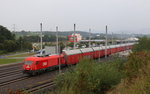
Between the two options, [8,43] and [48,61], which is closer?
[48,61]

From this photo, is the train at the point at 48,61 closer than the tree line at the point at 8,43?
Yes

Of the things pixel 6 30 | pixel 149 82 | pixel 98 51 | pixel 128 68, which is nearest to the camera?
pixel 149 82

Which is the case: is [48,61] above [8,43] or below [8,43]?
below

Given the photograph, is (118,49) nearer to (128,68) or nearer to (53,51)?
(53,51)

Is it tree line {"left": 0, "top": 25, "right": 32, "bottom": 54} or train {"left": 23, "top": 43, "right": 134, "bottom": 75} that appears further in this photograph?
tree line {"left": 0, "top": 25, "right": 32, "bottom": 54}

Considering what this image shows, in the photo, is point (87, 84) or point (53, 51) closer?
point (87, 84)

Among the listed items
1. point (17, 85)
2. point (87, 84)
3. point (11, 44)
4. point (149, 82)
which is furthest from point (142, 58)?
point (11, 44)

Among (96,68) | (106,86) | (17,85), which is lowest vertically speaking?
(17,85)

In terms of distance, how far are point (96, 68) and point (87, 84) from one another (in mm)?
2433

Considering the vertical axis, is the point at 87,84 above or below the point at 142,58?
below

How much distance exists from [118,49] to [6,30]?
4216 cm

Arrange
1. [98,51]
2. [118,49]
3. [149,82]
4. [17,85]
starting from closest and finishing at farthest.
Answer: [149,82]
[17,85]
[98,51]
[118,49]

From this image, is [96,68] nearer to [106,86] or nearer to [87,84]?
[106,86]

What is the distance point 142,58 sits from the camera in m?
13.5
